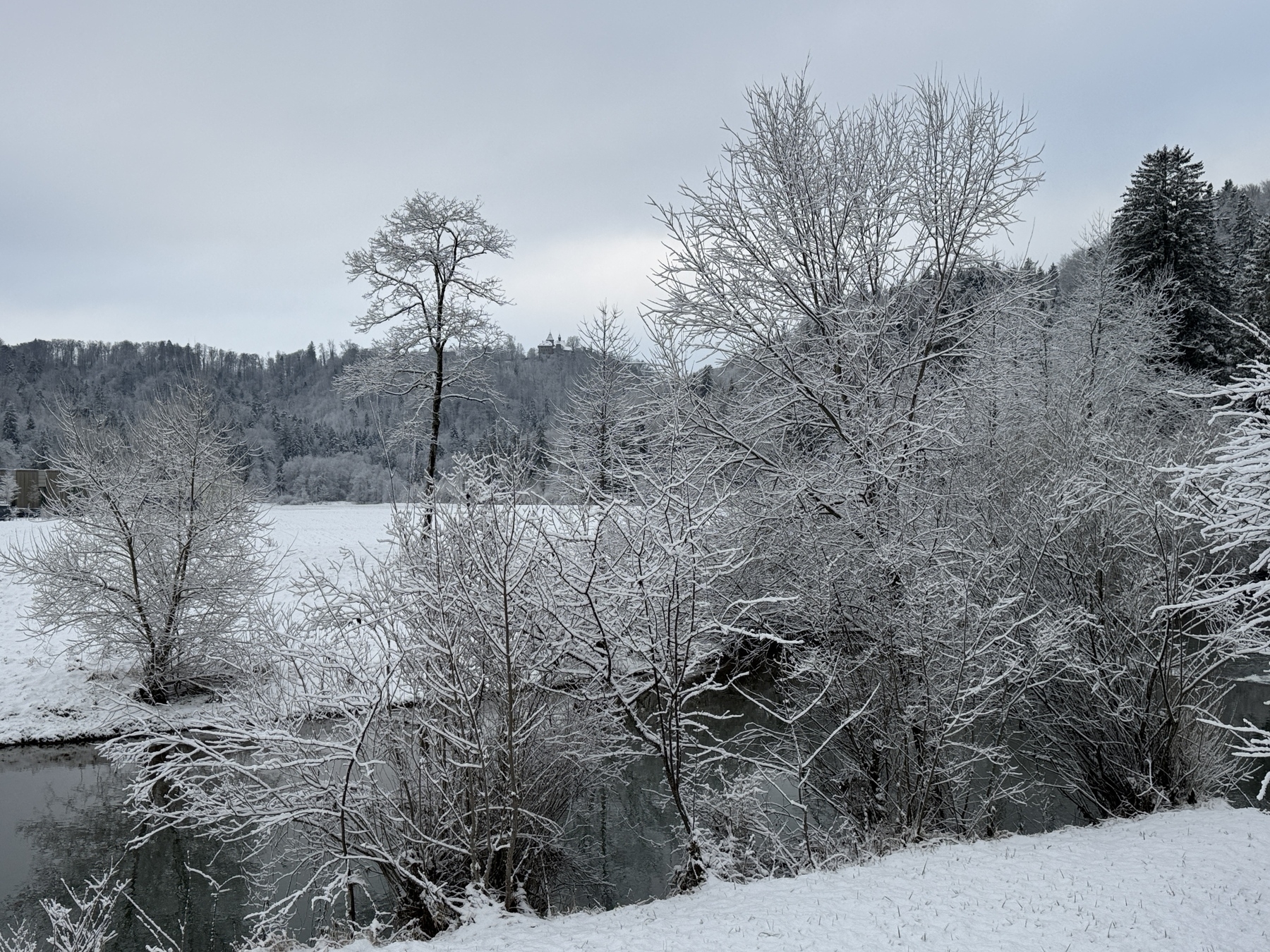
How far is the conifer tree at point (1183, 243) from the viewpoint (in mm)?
25391

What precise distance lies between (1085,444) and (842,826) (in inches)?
260

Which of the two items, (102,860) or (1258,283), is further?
(1258,283)

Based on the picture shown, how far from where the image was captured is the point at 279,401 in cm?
8450

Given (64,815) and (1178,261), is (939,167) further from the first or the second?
(1178,261)

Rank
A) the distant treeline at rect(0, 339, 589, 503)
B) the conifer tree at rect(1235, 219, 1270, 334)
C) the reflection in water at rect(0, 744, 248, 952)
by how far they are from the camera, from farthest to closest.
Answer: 1. the conifer tree at rect(1235, 219, 1270, 334)
2. the distant treeline at rect(0, 339, 589, 503)
3. the reflection in water at rect(0, 744, 248, 952)

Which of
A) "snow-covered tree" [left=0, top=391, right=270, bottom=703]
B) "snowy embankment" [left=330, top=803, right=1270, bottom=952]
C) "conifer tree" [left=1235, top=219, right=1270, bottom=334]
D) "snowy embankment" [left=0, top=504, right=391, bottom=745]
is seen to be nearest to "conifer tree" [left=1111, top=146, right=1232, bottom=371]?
"conifer tree" [left=1235, top=219, right=1270, bottom=334]

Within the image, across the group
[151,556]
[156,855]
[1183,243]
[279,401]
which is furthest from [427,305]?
[279,401]

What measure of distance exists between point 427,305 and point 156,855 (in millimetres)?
12717

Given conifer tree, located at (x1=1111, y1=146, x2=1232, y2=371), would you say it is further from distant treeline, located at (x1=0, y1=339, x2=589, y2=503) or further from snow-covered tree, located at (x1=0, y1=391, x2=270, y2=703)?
snow-covered tree, located at (x1=0, y1=391, x2=270, y2=703)

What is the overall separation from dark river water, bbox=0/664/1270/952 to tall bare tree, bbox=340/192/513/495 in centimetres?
911

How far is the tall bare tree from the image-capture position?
1747cm

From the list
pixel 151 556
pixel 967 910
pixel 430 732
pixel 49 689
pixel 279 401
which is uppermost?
pixel 279 401

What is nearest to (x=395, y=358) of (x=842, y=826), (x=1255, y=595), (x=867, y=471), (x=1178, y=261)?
(x=867, y=471)

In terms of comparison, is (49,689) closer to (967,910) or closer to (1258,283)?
(967,910)
